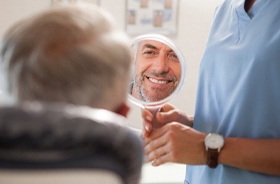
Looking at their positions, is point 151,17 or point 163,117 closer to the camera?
point 163,117

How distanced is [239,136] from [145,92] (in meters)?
0.29

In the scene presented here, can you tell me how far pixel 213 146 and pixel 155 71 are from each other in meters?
0.28

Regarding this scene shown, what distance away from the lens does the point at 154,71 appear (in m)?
1.23

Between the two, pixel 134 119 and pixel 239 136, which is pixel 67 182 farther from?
pixel 134 119

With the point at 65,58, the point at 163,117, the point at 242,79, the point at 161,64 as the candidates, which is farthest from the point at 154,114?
the point at 65,58

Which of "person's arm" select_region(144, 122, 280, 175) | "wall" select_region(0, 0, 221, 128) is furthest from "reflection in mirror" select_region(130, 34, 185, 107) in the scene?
"wall" select_region(0, 0, 221, 128)

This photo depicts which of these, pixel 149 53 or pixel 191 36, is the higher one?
pixel 191 36

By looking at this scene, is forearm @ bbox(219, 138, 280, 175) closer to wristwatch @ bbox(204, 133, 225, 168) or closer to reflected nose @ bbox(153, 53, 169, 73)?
wristwatch @ bbox(204, 133, 225, 168)

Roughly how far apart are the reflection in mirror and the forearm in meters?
0.25

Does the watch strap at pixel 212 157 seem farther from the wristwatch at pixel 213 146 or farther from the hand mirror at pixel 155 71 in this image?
the hand mirror at pixel 155 71

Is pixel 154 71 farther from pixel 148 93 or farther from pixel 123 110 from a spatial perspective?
pixel 123 110

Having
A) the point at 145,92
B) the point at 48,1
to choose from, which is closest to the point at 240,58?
the point at 145,92

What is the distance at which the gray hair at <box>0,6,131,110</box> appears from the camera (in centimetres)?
57

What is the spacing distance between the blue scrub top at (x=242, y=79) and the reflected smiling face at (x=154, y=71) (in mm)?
86
